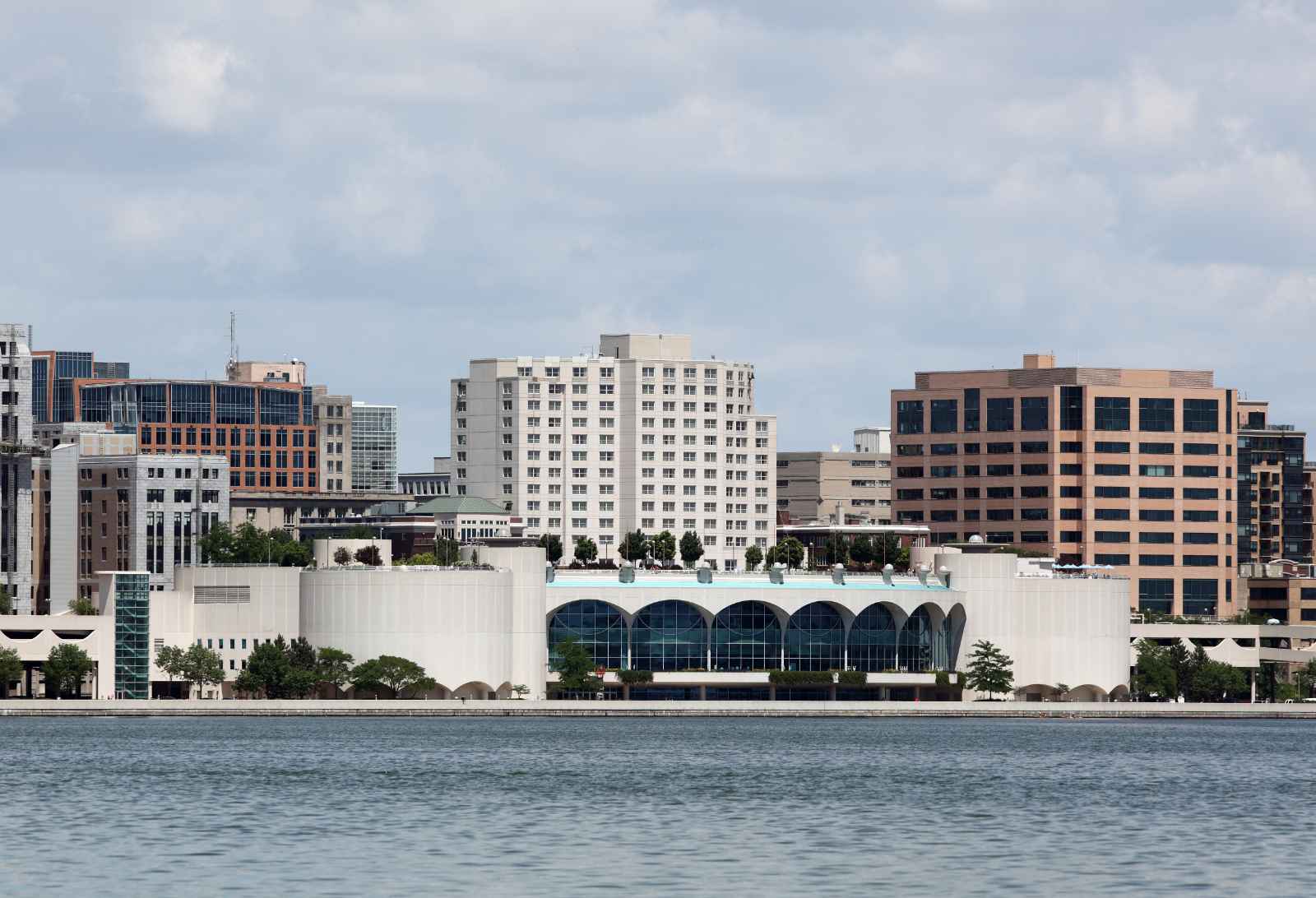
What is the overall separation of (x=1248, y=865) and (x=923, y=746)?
282ft

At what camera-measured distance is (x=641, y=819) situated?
388 feet

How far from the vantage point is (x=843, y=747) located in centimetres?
18412

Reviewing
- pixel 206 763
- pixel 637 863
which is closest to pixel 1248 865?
pixel 637 863

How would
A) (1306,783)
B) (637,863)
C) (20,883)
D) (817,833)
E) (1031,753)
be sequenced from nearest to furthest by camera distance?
(20,883)
(637,863)
(817,833)
(1306,783)
(1031,753)

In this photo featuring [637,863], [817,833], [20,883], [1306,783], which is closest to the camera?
[20,883]

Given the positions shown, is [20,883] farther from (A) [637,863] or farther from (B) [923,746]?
(B) [923,746]

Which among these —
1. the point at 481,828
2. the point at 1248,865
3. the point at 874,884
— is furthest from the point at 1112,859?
the point at 481,828

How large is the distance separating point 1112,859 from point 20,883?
38.2m

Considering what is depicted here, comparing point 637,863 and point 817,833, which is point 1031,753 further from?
point 637,863

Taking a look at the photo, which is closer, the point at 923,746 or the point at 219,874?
the point at 219,874

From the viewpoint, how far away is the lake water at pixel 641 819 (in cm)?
9406

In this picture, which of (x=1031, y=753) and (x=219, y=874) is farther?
(x=1031, y=753)

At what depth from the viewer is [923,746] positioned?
186000 millimetres

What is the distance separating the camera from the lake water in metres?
94.1
